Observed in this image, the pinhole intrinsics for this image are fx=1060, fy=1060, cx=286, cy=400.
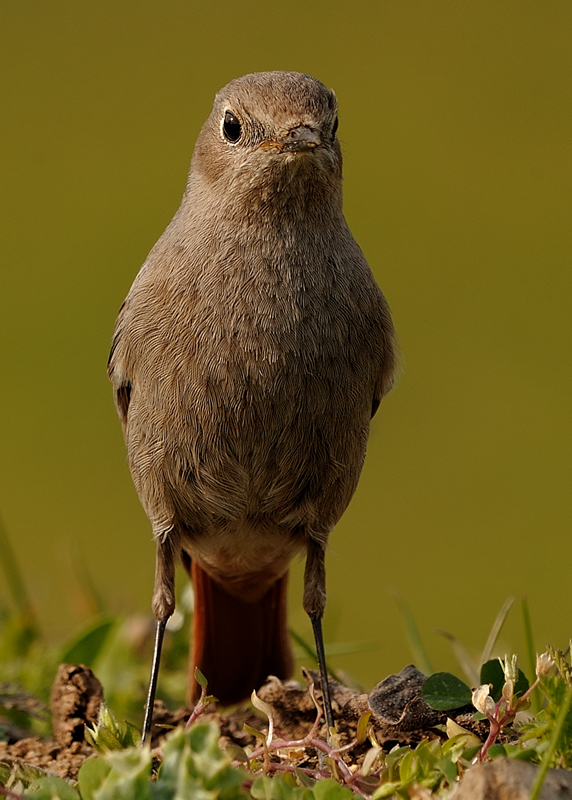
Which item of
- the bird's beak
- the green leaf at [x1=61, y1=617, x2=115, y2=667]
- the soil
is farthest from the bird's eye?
the green leaf at [x1=61, y1=617, x2=115, y2=667]

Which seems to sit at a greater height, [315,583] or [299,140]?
[299,140]

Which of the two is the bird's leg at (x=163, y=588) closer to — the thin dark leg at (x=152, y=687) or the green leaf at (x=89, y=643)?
the thin dark leg at (x=152, y=687)

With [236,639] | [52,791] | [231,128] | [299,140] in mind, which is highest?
[231,128]

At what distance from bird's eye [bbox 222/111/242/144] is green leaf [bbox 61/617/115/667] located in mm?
2086

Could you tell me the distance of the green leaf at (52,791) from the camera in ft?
7.89

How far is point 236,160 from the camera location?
3.76m

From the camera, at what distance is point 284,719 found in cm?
371

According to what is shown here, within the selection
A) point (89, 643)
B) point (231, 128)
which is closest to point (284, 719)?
point (89, 643)

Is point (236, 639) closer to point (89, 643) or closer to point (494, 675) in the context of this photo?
point (89, 643)

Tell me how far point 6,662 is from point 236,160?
237cm

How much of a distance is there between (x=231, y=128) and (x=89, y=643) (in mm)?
2212

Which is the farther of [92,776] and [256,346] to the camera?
[256,346]

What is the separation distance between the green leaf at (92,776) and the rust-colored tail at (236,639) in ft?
6.54

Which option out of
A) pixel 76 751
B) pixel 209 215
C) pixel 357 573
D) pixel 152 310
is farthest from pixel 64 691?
pixel 357 573
